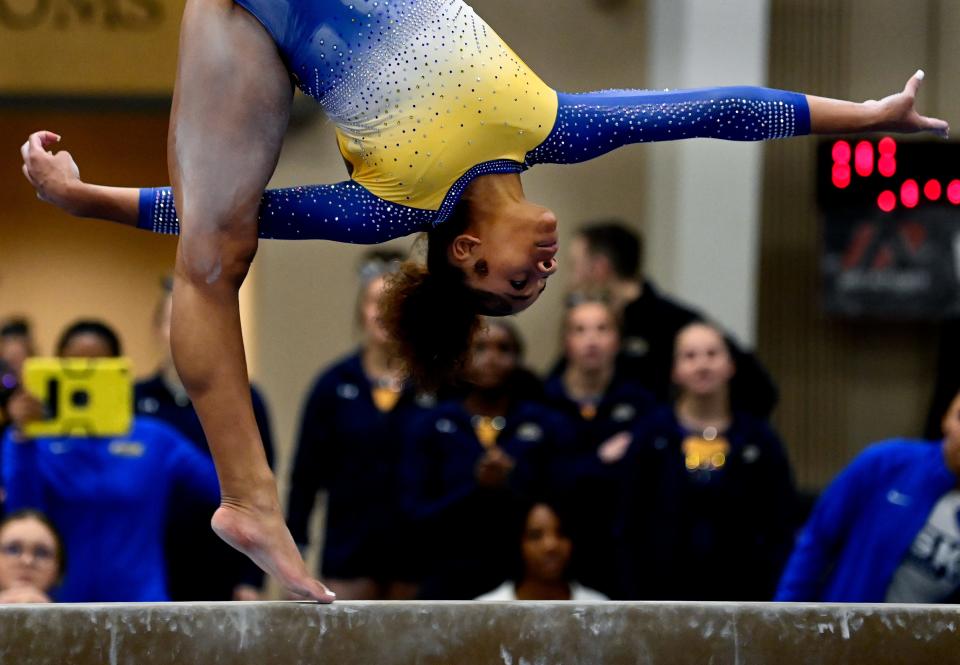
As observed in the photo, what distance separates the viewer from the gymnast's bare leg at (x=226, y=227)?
3404 mm

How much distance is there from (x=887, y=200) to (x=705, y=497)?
201cm

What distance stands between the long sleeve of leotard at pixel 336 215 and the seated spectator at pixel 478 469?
1.88m

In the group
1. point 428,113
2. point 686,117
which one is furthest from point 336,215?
point 686,117

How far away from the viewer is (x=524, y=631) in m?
3.47

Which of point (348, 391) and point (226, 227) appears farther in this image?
point (348, 391)

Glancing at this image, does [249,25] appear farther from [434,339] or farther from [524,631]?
[524,631]

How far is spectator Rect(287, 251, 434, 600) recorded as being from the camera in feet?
19.0

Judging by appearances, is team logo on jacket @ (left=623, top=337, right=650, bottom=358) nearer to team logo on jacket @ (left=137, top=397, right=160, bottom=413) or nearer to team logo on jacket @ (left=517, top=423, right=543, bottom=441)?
team logo on jacket @ (left=517, top=423, right=543, bottom=441)

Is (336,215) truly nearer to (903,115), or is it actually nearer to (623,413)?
(903,115)

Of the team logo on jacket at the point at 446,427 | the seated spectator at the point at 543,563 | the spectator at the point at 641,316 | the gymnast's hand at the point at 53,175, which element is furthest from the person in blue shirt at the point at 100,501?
the spectator at the point at 641,316

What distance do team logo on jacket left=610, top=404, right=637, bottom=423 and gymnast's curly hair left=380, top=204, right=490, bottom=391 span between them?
204 cm

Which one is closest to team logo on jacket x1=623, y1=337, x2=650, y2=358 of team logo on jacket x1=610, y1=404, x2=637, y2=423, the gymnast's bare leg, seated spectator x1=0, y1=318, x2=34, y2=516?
team logo on jacket x1=610, y1=404, x2=637, y2=423

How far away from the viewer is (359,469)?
5.83 meters

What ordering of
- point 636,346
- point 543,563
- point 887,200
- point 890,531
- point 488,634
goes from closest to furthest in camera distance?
point 488,634, point 890,531, point 543,563, point 636,346, point 887,200
